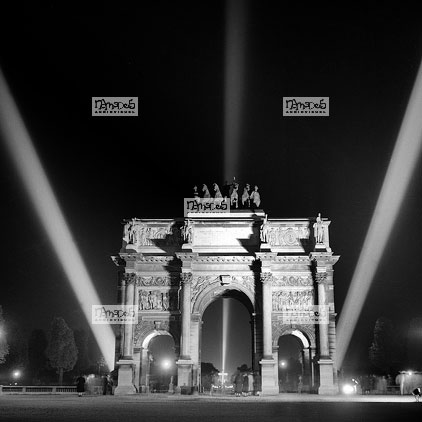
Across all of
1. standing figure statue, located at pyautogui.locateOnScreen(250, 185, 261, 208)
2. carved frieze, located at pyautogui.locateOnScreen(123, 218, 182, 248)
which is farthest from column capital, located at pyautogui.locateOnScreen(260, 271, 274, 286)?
carved frieze, located at pyautogui.locateOnScreen(123, 218, 182, 248)

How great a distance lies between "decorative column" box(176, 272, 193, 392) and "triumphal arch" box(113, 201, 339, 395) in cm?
6

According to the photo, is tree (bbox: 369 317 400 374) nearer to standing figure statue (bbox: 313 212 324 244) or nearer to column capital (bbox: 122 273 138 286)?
standing figure statue (bbox: 313 212 324 244)

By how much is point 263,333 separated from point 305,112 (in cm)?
1524

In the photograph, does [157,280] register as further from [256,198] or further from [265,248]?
[256,198]

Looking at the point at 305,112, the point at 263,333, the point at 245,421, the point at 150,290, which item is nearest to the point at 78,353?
the point at 150,290

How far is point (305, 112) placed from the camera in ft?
95.8

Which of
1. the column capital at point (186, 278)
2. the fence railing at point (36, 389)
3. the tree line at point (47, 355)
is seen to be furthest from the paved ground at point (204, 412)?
the tree line at point (47, 355)

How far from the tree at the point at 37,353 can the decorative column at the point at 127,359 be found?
88.6 ft

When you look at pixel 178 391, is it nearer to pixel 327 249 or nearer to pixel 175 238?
pixel 175 238

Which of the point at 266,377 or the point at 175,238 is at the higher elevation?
the point at 175,238

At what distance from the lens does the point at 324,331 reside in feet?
124

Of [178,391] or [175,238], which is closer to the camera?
[178,391]

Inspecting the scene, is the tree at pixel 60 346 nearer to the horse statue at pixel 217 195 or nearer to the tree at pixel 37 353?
the tree at pixel 37 353

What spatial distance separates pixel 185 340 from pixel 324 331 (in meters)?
8.85
